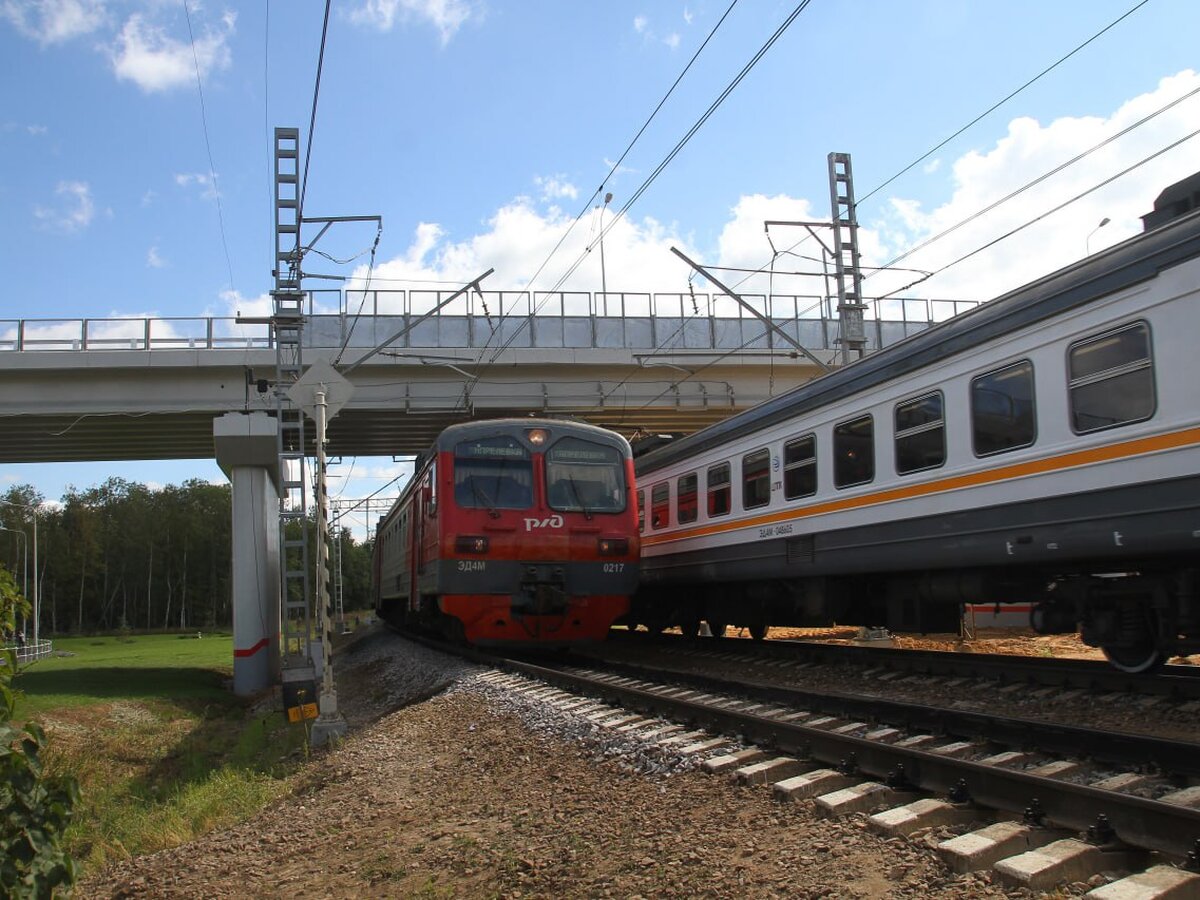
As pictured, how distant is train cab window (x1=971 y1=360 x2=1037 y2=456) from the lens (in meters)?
7.78

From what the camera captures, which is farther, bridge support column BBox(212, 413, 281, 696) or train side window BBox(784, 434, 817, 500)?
bridge support column BBox(212, 413, 281, 696)

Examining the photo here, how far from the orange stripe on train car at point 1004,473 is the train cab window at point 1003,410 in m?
0.20

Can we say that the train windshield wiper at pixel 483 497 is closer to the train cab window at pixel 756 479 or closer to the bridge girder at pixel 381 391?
the train cab window at pixel 756 479

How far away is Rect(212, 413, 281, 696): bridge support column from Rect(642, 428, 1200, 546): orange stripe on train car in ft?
37.2

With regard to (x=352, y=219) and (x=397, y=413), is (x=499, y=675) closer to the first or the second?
(x=352, y=219)

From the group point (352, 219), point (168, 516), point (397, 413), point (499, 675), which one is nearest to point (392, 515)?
point (397, 413)

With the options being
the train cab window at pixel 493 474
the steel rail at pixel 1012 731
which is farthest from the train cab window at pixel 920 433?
the train cab window at pixel 493 474

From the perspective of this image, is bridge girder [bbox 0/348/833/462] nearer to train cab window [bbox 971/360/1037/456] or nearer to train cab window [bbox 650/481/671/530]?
train cab window [bbox 650/481/671/530]

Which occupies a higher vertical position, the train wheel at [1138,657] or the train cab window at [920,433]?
the train cab window at [920,433]

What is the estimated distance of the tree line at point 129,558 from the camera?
267 feet

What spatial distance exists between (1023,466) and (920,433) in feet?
4.61

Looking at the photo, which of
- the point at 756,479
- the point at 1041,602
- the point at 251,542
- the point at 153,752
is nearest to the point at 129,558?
the point at 251,542

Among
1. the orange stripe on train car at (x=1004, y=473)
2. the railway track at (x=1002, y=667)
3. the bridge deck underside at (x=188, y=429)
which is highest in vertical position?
the bridge deck underside at (x=188, y=429)

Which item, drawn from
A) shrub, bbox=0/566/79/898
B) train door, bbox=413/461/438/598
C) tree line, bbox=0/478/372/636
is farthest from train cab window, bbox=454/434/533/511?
tree line, bbox=0/478/372/636
